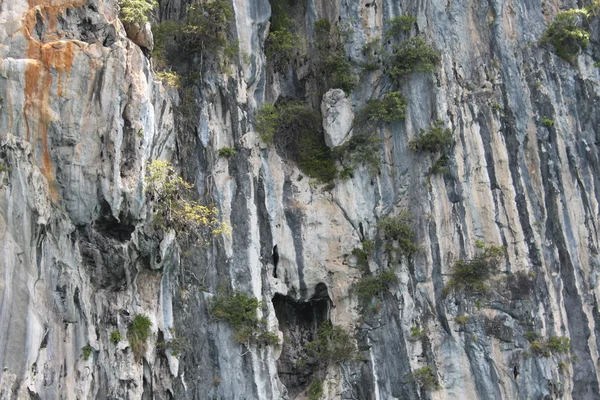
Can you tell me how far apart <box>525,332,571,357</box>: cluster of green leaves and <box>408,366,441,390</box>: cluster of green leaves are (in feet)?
A: 6.92

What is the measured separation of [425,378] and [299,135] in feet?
21.2

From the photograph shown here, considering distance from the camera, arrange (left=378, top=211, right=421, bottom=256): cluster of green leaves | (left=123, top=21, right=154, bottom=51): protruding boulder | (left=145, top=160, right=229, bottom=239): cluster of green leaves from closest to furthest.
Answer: (left=145, top=160, right=229, bottom=239): cluster of green leaves, (left=123, top=21, right=154, bottom=51): protruding boulder, (left=378, top=211, right=421, bottom=256): cluster of green leaves

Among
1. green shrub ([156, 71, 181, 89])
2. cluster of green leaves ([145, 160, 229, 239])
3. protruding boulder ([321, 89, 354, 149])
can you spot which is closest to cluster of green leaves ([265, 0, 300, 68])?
protruding boulder ([321, 89, 354, 149])

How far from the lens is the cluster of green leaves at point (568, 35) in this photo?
18.1 metres

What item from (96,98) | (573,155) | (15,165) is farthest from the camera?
(573,155)

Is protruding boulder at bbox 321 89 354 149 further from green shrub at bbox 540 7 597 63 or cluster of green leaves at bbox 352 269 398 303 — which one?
green shrub at bbox 540 7 597 63

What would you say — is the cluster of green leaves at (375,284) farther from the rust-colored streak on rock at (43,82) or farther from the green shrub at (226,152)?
the rust-colored streak on rock at (43,82)

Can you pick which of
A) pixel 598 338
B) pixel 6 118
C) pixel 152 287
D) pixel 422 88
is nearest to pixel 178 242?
pixel 152 287

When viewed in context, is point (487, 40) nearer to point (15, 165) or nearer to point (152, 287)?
point (152, 287)

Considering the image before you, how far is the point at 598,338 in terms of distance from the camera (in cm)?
1577

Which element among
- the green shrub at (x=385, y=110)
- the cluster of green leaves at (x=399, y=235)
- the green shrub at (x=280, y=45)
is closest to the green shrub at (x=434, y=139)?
the green shrub at (x=385, y=110)

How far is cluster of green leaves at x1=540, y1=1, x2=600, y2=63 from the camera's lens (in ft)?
59.3

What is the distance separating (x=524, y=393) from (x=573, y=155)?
561 cm

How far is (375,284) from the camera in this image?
16391 millimetres
